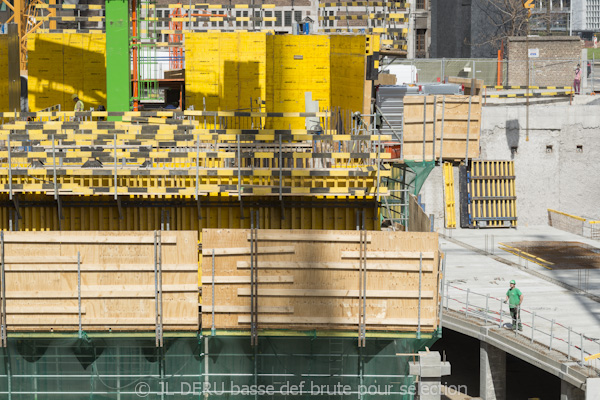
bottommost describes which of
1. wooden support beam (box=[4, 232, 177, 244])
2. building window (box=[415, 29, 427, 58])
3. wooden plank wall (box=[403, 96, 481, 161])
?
wooden support beam (box=[4, 232, 177, 244])

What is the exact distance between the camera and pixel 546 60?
46.7 meters

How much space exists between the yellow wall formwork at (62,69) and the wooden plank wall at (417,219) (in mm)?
14599

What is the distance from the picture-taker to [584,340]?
2481cm

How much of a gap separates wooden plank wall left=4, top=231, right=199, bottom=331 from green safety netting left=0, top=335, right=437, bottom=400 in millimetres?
602

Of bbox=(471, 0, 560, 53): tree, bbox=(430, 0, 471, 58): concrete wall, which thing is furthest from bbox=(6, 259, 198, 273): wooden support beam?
bbox=(430, 0, 471, 58): concrete wall

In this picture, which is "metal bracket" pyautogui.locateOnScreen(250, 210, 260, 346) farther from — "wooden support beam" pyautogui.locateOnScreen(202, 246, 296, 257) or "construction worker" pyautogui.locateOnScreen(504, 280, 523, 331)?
"construction worker" pyautogui.locateOnScreen(504, 280, 523, 331)

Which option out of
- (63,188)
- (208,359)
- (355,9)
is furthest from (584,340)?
(355,9)

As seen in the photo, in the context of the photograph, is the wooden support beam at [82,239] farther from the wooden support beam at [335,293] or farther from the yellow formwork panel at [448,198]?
the yellow formwork panel at [448,198]

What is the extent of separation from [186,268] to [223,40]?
16501mm

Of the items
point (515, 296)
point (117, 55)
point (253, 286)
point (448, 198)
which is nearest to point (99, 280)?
point (253, 286)

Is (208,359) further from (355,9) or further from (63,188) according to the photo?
(355,9)

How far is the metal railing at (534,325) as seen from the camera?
2348 cm

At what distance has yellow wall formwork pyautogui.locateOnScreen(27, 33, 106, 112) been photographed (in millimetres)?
34250

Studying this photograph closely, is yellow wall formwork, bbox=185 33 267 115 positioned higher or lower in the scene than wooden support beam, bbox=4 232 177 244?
higher
